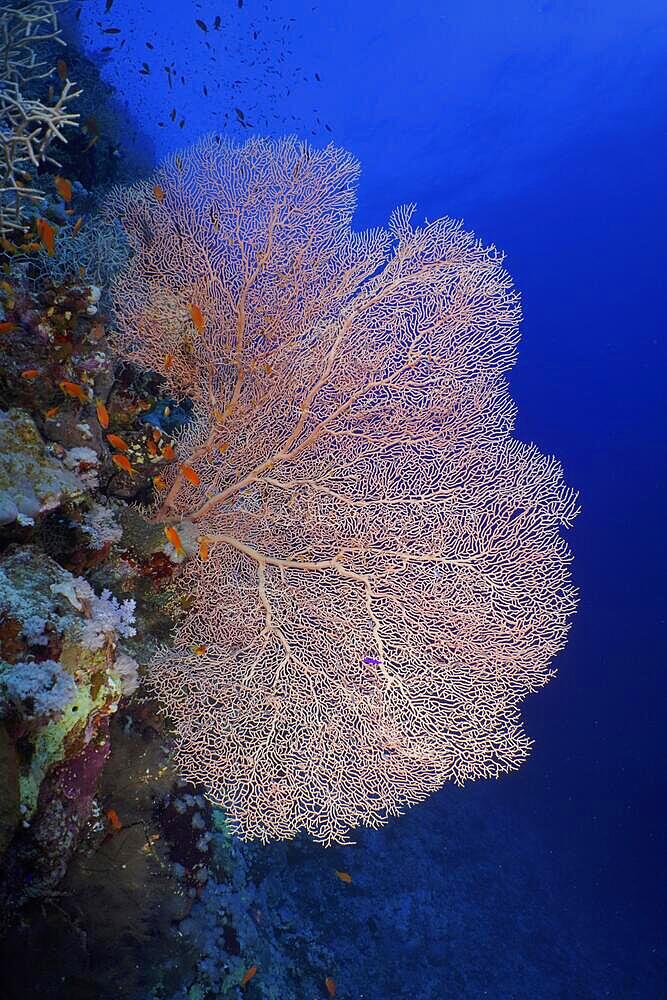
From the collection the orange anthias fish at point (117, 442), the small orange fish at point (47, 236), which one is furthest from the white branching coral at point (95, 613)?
the small orange fish at point (47, 236)

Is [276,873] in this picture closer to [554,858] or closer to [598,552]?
[554,858]

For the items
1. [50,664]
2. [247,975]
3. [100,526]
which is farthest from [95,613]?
[247,975]

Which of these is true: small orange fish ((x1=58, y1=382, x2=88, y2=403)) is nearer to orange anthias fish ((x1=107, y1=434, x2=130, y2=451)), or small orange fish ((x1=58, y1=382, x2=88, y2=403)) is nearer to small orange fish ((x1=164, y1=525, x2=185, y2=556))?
orange anthias fish ((x1=107, y1=434, x2=130, y2=451))

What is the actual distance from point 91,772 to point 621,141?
3853 centimetres

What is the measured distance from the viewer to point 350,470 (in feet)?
12.7

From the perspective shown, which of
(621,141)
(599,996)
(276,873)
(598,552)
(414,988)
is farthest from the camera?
(598,552)

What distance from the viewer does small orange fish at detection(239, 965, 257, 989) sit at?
13.9 ft

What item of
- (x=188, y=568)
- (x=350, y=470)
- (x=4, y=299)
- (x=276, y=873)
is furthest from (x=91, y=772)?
(x=276, y=873)

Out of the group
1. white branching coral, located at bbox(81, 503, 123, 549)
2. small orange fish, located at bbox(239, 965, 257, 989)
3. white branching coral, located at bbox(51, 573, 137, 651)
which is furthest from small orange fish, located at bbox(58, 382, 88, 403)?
small orange fish, located at bbox(239, 965, 257, 989)

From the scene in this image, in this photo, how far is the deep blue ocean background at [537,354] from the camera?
948 centimetres

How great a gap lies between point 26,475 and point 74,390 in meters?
0.66

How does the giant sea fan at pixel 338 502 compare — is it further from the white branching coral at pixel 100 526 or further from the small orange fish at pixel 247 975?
the small orange fish at pixel 247 975

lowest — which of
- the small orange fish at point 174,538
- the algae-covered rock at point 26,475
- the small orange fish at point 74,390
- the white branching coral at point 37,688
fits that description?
the white branching coral at point 37,688

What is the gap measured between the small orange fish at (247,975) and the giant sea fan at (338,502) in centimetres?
153
